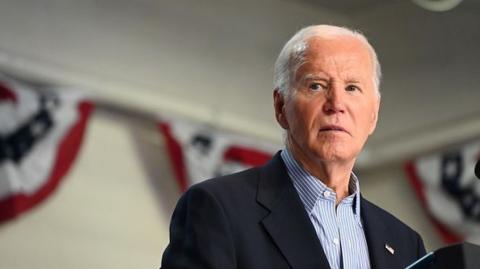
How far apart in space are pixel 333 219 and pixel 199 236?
0.33 meters

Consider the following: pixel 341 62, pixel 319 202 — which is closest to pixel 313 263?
pixel 319 202

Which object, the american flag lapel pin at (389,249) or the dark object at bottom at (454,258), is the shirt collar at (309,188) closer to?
the american flag lapel pin at (389,249)

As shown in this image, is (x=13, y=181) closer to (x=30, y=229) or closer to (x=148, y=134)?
(x=30, y=229)

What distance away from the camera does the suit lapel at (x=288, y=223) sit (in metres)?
1.88

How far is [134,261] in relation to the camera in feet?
19.7

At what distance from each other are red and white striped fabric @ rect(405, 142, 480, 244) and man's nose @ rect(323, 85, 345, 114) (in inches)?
169

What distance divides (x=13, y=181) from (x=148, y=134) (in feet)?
3.35

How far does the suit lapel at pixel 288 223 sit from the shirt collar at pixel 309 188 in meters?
0.02

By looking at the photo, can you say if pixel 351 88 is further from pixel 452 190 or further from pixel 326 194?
pixel 452 190

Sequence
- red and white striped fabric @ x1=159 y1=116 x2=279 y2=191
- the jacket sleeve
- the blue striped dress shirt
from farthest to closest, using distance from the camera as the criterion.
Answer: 1. red and white striped fabric @ x1=159 y1=116 x2=279 y2=191
2. the blue striped dress shirt
3. the jacket sleeve

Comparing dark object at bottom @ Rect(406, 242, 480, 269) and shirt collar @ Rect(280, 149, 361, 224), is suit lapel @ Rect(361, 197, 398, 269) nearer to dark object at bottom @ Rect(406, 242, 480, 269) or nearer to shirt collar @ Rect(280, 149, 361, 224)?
shirt collar @ Rect(280, 149, 361, 224)

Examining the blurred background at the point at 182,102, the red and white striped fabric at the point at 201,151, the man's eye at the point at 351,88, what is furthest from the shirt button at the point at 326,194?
the red and white striped fabric at the point at 201,151

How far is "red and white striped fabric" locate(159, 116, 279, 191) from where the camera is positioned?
6.26m

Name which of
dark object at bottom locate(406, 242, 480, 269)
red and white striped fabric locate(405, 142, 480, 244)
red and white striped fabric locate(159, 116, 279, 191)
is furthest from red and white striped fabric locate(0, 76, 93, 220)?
dark object at bottom locate(406, 242, 480, 269)
